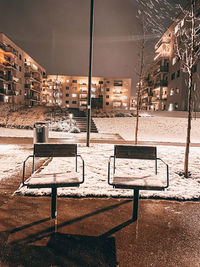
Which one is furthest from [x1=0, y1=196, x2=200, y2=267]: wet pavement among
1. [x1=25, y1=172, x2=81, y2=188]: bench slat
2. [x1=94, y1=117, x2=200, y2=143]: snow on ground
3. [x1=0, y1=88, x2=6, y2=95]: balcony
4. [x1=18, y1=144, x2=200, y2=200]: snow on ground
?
[x1=0, y1=88, x2=6, y2=95]: balcony

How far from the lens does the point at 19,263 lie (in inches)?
90.1

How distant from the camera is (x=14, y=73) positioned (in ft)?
165

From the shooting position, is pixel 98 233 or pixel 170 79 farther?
pixel 170 79

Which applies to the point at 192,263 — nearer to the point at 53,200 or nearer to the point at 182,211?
the point at 182,211

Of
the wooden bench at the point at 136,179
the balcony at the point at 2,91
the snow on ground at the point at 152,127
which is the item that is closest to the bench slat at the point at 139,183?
the wooden bench at the point at 136,179

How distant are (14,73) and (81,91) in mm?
38190

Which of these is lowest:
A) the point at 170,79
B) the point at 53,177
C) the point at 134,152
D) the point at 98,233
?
the point at 98,233

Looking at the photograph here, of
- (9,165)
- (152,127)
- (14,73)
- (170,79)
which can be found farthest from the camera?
(14,73)

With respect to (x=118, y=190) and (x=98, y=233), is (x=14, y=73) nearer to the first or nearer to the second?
(x=118, y=190)

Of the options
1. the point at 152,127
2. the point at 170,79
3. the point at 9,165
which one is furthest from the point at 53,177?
the point at 170,79

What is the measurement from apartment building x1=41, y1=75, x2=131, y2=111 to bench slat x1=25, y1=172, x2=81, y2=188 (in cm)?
8147

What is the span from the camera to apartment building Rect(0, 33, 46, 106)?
150 ft

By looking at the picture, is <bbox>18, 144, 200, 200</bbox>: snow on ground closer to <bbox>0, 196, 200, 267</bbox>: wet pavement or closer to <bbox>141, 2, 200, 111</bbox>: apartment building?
<bbox>0, 196, 200, 267</bbox>: wet pavement

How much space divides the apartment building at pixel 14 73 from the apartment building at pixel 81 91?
25161 millimetres
